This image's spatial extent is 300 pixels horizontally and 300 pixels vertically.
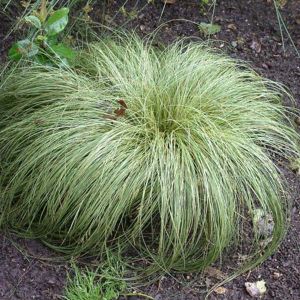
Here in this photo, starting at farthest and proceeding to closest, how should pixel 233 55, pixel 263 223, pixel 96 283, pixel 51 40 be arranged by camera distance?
pixel 233 55 → pixel 51 40 → pixel 263 223 → pixel 96 283

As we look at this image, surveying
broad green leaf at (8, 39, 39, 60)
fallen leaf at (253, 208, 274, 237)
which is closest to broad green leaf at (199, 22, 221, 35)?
broad green leaf at (8, 39, 39, 60)

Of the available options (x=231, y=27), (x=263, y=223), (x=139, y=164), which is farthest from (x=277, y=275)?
(x=231, y=27)

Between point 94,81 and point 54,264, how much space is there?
961 mm

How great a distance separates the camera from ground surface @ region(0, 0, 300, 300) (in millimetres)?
2820

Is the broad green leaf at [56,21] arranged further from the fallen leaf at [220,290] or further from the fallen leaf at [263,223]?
the fallen leaf at [220,290]

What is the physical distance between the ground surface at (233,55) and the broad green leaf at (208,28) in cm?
4

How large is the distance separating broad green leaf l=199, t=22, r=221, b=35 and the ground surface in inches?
1.4

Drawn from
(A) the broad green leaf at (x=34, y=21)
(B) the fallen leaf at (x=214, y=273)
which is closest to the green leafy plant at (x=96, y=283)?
(B) the fallen leaf at (x=214, y=273)

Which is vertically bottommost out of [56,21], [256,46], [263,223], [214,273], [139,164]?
[214,273]

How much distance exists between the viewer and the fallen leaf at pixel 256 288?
9.45 feet

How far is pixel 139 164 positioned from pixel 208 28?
165cm

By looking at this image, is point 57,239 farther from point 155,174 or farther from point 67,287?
point 155,174

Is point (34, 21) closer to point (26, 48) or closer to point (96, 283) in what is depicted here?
point (26, 48)

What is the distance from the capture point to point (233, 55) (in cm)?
415
